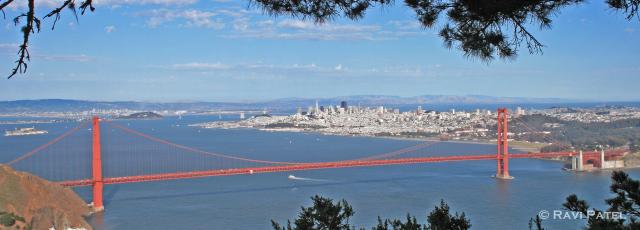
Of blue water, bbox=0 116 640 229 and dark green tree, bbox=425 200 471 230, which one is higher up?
dark green tree, bbox=425 200 471 230

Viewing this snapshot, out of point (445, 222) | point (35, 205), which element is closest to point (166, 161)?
point (35, 205)

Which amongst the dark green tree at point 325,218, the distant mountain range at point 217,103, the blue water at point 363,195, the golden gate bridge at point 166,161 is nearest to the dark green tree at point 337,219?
the dark green tree at point 325,218

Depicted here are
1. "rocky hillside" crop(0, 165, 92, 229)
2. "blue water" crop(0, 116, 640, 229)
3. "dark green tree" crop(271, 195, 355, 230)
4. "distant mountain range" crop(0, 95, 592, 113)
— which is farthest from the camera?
"distant mountain range" crop(0, 95, 592, 113)

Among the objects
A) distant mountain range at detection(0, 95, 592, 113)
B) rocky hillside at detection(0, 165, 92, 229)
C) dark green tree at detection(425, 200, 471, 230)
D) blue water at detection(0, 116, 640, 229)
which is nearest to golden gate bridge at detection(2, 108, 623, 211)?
blue water at detection(0, 116, 640, 229)

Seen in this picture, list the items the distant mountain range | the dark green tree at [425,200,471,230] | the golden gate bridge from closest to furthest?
the dark green tree at [425,200,471,230] < the golden gate bridge < the distant mountain range

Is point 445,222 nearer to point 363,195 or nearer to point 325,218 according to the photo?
point 325,218

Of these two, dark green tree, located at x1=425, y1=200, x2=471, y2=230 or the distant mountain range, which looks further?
the distant mountain range

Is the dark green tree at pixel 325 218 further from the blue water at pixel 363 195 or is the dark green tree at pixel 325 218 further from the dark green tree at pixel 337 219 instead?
the blue water at pixel 363 195

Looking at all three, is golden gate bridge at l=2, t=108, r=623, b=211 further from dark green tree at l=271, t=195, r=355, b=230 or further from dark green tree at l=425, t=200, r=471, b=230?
dark green tree at l=425, t=200, r=471, b=230

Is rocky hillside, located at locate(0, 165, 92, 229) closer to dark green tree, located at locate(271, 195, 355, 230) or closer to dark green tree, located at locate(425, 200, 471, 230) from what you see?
dark green tree, located at locate(271, 195, 355, 230)
